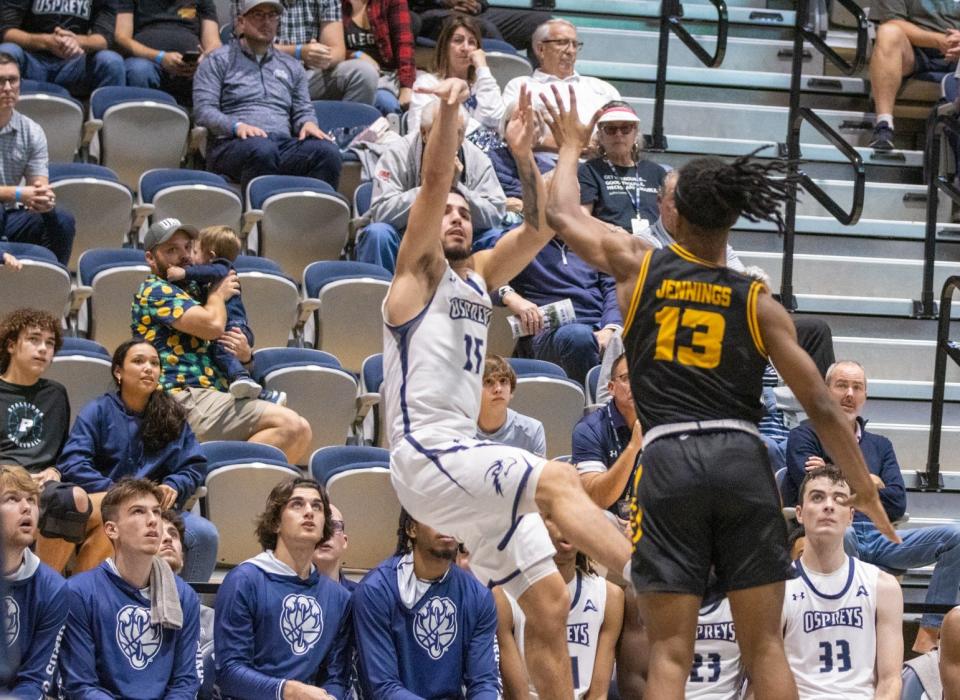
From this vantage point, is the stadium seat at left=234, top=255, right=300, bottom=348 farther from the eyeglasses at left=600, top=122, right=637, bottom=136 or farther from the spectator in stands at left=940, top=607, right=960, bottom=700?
the spectator in stands at left=940, top=607, right=960, bottom=700

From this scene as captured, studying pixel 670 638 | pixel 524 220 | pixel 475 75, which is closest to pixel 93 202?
pixel 475 75

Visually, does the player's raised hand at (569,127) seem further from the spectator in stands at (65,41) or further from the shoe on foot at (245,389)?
the spectator in stands at (65,41)

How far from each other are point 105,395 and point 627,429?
7.76 ft

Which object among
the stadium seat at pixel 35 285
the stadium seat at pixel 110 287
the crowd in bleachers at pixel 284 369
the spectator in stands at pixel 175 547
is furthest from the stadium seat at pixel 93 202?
the spectator in stands at pixel 175 547

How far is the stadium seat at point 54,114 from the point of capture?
29.5ft

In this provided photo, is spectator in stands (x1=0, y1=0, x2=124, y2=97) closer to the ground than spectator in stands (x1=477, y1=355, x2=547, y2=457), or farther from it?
farther from it

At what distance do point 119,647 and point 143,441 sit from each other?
3.56 ft

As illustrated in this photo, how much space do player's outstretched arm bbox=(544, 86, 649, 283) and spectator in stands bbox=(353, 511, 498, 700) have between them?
6.35 ft

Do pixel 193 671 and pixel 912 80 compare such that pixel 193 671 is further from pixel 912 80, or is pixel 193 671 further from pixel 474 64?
pixel 912 80

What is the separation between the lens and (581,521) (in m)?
4.41

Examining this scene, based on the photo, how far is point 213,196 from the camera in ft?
28.2

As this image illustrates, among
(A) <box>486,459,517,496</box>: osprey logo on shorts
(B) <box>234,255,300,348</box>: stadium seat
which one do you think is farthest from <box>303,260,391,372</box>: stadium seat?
(A) <box>486,459,517,496</box>: osprey logo on shorts

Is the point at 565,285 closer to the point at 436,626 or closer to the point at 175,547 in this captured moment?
the point at 436,626

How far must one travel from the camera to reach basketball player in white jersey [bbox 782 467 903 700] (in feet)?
21.1
